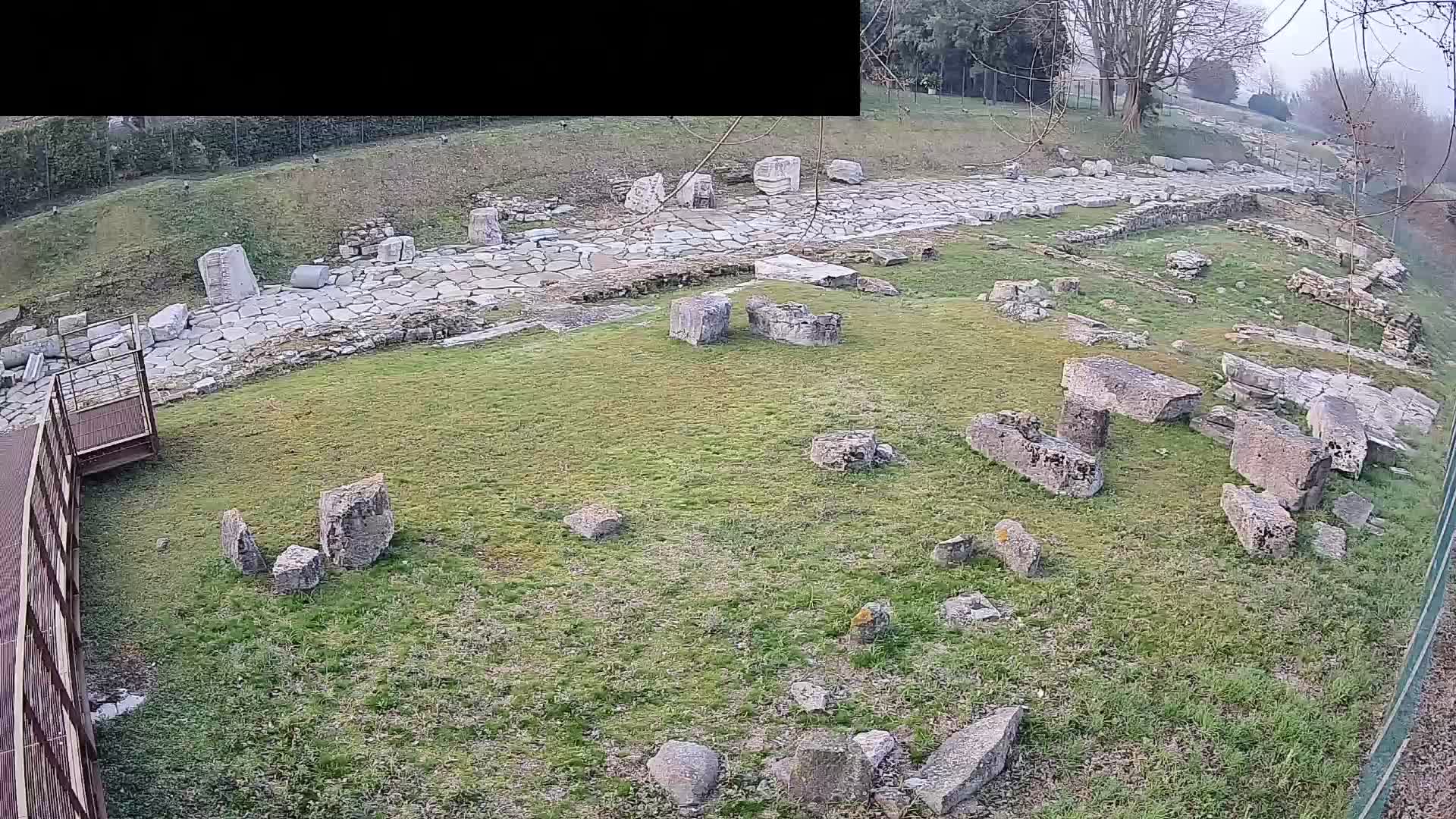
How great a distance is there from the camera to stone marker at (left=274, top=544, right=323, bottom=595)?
4902 millimetres

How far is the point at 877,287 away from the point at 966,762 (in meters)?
5.94

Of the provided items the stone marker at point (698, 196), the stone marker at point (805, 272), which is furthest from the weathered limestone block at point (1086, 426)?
the stone marker at point (698, 196)

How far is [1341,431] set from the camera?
5926 mm

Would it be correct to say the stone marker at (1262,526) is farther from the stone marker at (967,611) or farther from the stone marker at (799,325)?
the stone marker at (799,325)

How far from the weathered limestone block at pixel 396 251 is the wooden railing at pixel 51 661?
207 inches

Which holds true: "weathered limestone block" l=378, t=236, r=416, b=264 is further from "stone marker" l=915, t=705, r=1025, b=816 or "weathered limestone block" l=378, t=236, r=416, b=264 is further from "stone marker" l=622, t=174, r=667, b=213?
"stone marker" l=915, t=705, r=1025, b=816

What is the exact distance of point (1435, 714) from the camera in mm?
4020

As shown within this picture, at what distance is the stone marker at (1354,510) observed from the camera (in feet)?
17.4

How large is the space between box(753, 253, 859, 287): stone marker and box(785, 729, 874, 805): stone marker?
5954 mm

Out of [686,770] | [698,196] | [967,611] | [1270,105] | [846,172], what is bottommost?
[686,770]

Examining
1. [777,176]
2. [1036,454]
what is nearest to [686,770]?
[1036,454]

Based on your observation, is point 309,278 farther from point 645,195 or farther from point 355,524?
point 355,524

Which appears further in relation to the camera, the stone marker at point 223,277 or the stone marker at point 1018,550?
the stone marker at point 223,277

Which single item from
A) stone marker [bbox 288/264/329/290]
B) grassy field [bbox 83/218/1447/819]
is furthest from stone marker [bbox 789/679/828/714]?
stone marker [bbox 288/264/329/290]
